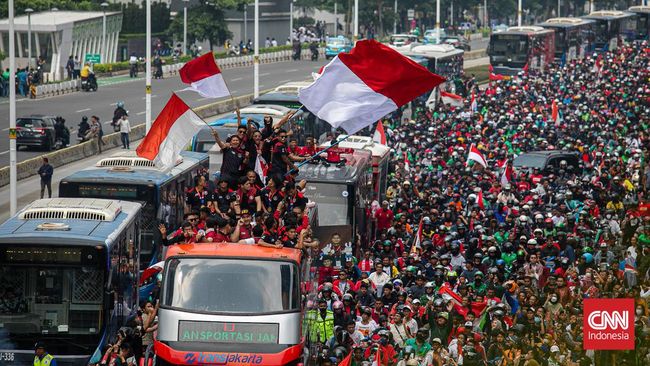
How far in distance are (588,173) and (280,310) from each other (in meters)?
19.2

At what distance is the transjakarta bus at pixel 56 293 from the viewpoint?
A: 18.1 metres

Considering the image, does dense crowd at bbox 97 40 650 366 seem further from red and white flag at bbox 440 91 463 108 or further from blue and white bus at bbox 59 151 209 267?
red and white flag at bbox 440 91 463 108

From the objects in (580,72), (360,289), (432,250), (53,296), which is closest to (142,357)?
(53,296)

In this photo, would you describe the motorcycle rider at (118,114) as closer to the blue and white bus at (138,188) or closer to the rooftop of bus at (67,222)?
the blue and white bus at (138,188)

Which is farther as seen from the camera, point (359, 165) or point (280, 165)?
point (359, 165)

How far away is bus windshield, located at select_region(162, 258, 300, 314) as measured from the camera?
15633mm

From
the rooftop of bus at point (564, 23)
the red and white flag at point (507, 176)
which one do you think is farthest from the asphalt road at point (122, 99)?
the red and white flag at point (507, 176)

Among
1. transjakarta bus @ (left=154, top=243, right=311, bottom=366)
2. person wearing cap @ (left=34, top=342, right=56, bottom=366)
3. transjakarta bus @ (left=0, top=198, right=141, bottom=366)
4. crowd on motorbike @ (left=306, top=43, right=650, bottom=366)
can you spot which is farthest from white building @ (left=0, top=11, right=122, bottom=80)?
transjakarta bus @ (left=154, top=243, right=311, bottom=366)

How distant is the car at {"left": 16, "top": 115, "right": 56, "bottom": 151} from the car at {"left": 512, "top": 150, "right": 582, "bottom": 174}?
16200 millimetres

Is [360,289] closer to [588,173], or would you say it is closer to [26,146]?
[588,173]

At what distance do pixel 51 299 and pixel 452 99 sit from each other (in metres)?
35.6

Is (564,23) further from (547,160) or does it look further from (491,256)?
(491,256)

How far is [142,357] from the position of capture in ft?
56.7

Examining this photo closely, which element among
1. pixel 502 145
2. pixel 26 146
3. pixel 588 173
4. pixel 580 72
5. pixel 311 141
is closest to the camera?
pixel 311 141
